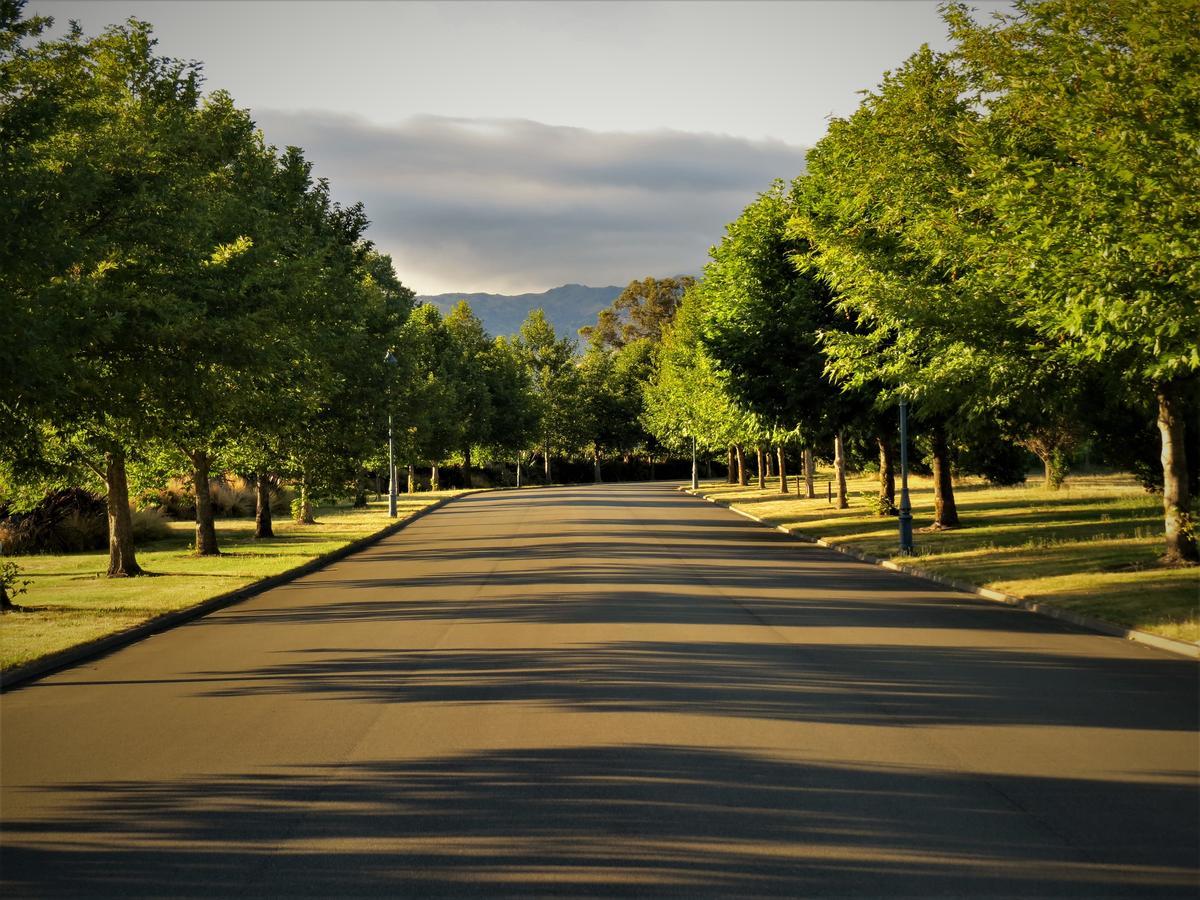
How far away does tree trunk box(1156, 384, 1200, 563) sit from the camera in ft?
60.3

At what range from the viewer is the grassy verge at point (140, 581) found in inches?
589

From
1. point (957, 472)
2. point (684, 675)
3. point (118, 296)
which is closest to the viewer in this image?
point (684, 675)

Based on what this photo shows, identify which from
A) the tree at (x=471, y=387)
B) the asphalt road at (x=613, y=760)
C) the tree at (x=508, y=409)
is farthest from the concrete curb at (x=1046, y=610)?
the tree at (x=508, y=409)

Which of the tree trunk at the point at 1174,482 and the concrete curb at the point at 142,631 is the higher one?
the tree trunk at the point at 1174,482

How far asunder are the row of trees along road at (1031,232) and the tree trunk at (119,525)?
1504 cm

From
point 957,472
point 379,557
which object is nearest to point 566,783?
point 379,557

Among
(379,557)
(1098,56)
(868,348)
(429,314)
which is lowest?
(379,557)

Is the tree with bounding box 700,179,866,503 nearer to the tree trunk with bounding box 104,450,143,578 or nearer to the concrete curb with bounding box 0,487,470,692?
the concrete curb with bounding box 0,487,470,692

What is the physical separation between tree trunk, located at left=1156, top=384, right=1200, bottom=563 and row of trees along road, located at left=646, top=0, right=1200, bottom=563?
0.10 feet

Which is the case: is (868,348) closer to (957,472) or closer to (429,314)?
(957,472)

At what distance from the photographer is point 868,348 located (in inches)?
953

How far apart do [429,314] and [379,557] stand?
5203 centimetres

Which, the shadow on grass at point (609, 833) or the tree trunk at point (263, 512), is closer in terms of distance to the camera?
the shadow on grass at point (609, 833)

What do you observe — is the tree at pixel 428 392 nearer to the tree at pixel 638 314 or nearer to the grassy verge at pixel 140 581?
the grassy verge at pixel 140 581
